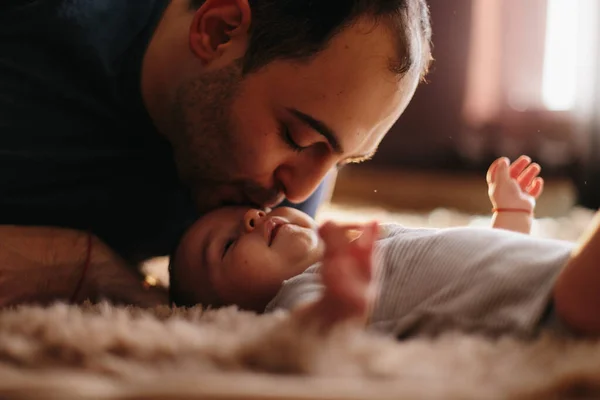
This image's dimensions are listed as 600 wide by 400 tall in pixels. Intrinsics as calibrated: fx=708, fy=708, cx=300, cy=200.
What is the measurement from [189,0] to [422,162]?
6.45ft

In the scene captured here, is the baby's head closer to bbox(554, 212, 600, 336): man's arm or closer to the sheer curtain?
bbox(554, 212, 600, 336): man's arm

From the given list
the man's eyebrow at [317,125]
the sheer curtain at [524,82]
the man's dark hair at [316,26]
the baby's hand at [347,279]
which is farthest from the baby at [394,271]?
the sheer curtain at [524,82]

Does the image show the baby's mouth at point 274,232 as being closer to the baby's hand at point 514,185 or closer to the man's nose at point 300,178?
the man's nose at point 300,178

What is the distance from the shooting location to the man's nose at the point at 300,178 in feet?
3.56

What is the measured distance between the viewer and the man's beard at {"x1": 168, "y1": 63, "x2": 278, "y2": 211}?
1100 millimetres

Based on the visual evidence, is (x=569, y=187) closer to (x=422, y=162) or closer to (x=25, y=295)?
(x=422, y=162)

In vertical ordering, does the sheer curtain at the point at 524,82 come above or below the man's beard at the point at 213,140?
below

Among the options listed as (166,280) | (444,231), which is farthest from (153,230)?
(444,231)

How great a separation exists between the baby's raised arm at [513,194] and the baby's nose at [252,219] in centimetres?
37

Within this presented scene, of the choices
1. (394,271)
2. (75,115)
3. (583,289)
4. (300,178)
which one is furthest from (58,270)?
(583,289)

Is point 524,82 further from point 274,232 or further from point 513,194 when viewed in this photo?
point 274,232

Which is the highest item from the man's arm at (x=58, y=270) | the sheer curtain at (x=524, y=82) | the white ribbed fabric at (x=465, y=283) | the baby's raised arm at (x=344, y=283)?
the baby's raised arm at (x=344, y=283)

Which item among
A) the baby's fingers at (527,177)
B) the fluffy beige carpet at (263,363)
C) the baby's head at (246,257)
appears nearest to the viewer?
the fluffy beige carpet at (263,363)

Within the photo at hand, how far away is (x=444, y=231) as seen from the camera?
0.81 m
